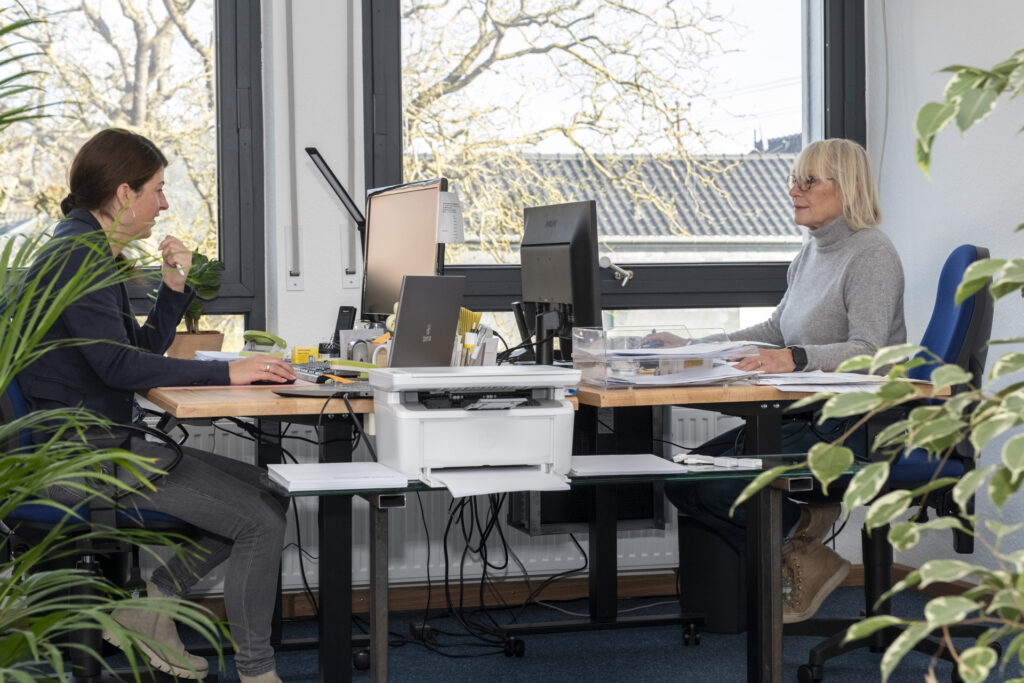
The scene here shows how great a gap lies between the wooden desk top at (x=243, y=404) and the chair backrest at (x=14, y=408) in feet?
0.83

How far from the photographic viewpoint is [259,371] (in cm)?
243

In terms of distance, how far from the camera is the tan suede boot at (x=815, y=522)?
109 inches

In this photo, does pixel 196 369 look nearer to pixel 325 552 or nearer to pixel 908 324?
pixel 325 552

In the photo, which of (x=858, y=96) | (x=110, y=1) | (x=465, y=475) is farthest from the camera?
(x=858, y=96)

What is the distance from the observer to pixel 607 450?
301 cm

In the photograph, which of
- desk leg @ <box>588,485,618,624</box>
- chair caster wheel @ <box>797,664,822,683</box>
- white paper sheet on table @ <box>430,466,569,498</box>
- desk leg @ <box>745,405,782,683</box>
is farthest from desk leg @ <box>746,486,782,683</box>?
desk leg @ <box>588,485,618,624</box>

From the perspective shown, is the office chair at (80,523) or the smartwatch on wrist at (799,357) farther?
the smartwatch on wrist at (799,357)

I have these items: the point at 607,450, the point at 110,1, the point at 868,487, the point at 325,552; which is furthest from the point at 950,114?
the point at 110,1

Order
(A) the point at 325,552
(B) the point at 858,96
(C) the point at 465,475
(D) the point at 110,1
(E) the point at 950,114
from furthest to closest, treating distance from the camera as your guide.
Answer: (B) the point at 858,96, (D) the point at 110,1, (A) the point at 325,552, (C) the point at 465,475, (E) the point at 950,114

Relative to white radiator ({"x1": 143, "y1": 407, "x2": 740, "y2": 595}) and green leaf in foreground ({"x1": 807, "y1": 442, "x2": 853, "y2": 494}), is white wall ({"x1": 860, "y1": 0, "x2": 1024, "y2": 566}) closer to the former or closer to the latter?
white radiator ({"x1": 143, "y1": 407, "x2": 740, "y2": 595})

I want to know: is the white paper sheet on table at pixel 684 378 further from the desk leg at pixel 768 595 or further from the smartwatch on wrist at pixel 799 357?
the smartwatch on wrist at pixel 799 357

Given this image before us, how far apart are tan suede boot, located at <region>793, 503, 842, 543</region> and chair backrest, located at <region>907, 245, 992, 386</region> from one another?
446mm

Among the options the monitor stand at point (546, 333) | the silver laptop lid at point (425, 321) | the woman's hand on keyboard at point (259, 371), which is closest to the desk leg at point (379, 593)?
the silver laptop lid at point (425, 321)

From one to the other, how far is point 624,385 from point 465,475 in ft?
1.73
